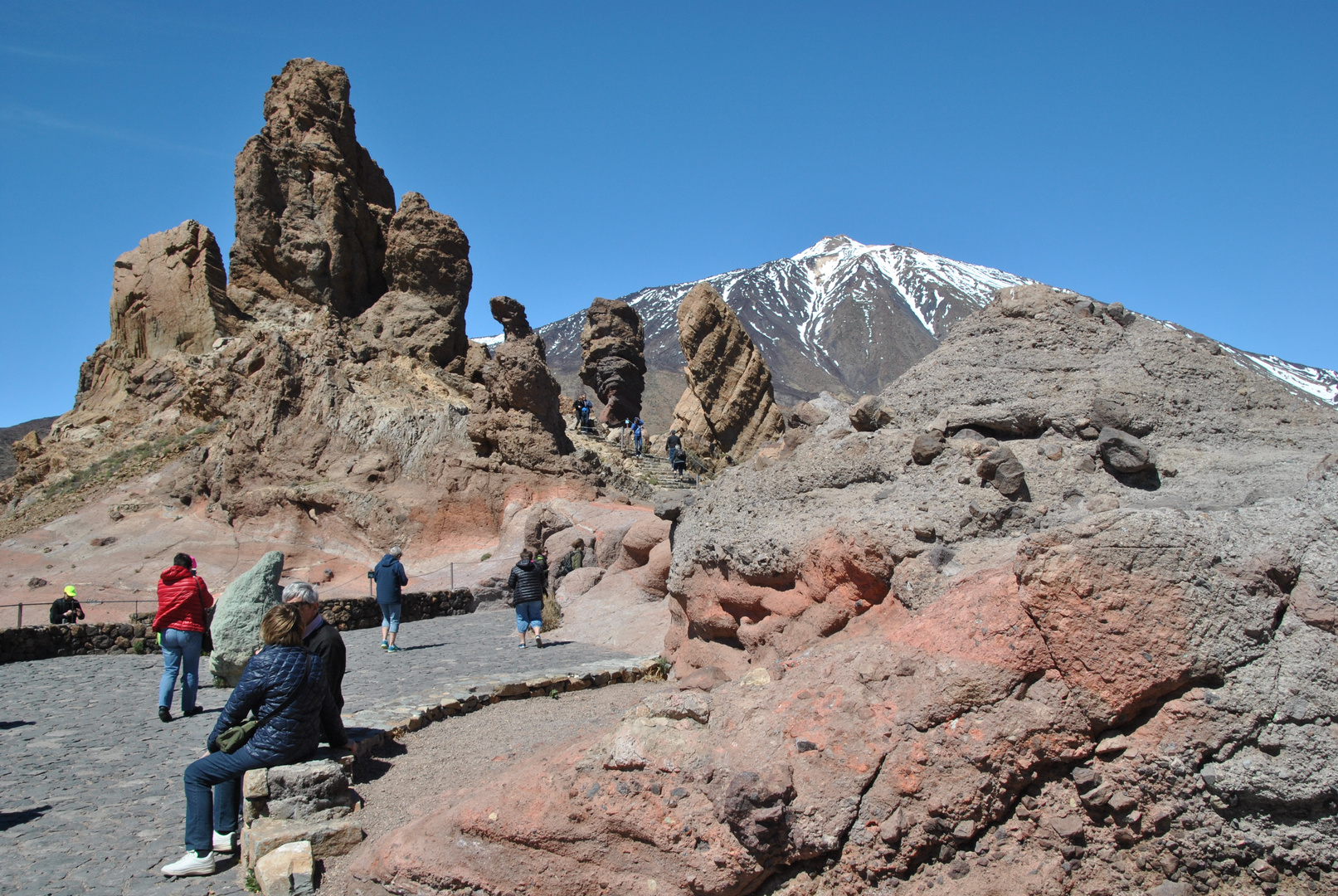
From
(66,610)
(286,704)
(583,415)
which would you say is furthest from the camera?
(583,415)

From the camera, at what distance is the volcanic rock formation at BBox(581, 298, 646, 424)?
3145 centimetres

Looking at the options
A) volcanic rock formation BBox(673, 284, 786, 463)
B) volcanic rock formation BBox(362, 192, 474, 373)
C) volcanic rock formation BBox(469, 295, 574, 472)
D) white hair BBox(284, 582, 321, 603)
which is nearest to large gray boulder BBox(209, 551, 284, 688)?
white hair BBox(284, 582, 321, 603)

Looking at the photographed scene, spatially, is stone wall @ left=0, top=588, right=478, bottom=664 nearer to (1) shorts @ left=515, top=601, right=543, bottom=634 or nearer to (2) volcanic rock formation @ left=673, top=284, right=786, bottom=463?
(1) shorts @ left=515, top=601, right=543, bottom=634

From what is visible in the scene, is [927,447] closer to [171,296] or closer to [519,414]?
[519,414]

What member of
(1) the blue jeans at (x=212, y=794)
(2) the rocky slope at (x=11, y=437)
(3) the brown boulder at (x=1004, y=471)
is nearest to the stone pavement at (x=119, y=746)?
(1) the blue jeans at (x=212, y=794)

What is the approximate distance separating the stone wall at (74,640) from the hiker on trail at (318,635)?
751 cm

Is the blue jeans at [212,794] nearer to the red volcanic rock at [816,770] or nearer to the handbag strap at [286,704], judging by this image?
the handbag strap at [286,704]

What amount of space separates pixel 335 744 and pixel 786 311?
138 metres

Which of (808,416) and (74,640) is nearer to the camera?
(808,416)

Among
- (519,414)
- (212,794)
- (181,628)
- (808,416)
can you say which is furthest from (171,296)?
(212,794)

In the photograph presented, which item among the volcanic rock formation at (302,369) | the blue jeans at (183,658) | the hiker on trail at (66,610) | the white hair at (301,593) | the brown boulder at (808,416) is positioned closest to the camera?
the white hair at (301,593)

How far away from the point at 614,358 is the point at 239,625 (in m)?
24.2

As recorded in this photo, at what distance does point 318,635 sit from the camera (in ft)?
16.7

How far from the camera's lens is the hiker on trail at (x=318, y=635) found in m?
4.88
